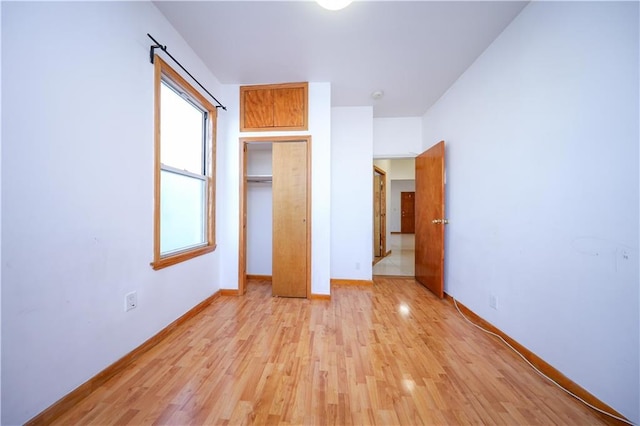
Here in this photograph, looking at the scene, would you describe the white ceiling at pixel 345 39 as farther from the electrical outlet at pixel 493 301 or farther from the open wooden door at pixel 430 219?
the electrical outlet at pixel 493 301

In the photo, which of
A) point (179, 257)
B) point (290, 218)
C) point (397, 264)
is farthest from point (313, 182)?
point (397, 264)

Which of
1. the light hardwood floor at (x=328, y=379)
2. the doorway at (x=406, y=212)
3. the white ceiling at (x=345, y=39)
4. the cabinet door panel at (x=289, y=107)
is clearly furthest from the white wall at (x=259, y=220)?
the doorway at (x=406, y=212)

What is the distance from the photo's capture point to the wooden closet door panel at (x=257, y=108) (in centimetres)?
268

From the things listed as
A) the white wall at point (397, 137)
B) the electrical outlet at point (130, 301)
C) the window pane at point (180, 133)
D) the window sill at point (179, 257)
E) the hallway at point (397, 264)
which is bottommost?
the hallway at point (397, 264)

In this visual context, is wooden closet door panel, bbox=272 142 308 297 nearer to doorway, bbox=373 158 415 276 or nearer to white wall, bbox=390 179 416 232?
doorway, bbox=373 158 415 276

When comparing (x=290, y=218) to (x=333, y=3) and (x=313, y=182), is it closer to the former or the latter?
(x=313, y=182)

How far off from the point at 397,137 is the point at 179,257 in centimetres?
347

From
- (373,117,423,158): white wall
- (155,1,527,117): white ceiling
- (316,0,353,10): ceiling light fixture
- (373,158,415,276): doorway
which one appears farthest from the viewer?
(373,158,415,276): doorway

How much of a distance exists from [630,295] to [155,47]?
3.33m

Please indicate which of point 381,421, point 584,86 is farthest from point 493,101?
point 381,421

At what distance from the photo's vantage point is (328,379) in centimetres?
134

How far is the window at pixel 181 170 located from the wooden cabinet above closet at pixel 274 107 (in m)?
0.42

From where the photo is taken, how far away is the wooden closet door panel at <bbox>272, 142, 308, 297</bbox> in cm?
268

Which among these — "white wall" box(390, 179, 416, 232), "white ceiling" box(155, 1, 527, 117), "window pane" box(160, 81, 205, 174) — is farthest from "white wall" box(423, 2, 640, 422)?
"white wall" box(390, 179, 416, 232)
